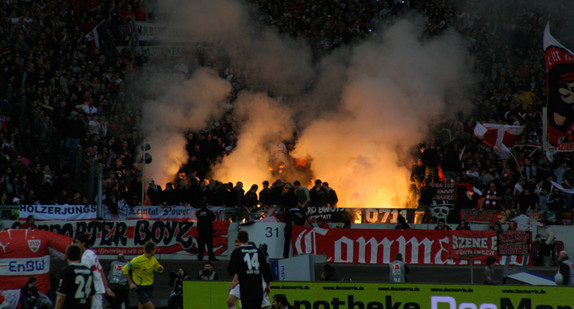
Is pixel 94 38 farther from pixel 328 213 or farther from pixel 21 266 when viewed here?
pixel 21 266

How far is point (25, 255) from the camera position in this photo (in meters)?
11.4

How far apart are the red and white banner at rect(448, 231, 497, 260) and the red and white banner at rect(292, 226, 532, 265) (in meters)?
0.33

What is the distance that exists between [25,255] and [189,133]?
10.9 meters

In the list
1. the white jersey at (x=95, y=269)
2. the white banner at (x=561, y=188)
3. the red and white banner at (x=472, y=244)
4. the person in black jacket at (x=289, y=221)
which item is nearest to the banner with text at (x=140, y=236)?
the person in black jacket at (x=289, y=221)

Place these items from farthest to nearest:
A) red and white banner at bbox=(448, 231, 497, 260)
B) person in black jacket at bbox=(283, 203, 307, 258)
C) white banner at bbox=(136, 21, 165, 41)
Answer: white banner at bbox=(136, 21, 165, 41) < person in black jacket at bbox=(283, 203, 307, 258) < red and white banner at bbox=(448, 231, 497, 260)

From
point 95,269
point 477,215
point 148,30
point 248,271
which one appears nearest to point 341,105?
point 477,215

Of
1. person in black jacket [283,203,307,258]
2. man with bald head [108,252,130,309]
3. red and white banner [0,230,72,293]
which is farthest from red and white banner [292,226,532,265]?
red and white banner [0,230,72,293]

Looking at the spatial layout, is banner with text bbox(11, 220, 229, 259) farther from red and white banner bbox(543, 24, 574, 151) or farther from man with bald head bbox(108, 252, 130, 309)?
red and white banner bbox(543, 24, 574, 151)

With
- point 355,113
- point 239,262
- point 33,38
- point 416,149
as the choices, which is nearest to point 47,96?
point 33,38

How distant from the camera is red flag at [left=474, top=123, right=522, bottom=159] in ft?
66.9

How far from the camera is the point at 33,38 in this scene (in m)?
23.9

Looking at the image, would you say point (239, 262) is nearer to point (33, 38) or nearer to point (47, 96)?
point (47, 96)

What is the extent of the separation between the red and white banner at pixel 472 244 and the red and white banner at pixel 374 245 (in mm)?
329

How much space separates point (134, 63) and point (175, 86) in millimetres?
1552
